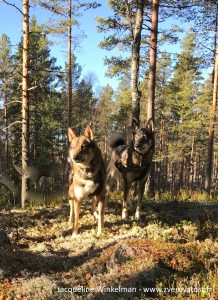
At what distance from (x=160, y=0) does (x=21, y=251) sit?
13754mm

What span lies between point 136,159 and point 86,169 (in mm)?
1849

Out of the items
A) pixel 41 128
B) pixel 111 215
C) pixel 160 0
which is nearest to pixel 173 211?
pixel 111 215

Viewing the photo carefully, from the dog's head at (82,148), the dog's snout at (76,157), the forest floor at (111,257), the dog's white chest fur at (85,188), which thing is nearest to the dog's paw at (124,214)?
the forest floor at (111,257)

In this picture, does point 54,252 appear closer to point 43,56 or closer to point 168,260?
point 168,260

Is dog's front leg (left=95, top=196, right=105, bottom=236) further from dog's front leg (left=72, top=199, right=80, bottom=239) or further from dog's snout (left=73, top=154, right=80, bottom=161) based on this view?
dog's snout (left=73, top=154, right=80, bottom=161)

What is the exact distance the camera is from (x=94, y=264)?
22.1 feet

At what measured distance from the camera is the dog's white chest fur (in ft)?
27.2

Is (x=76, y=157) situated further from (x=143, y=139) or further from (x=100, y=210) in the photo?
(x=143, y=139)

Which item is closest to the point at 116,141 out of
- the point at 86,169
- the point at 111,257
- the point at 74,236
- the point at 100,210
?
the point at 100,210

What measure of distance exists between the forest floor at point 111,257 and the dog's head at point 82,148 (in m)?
1.87

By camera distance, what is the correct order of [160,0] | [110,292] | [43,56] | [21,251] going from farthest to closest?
[43,56], [160,0], [21,251], [110,292]

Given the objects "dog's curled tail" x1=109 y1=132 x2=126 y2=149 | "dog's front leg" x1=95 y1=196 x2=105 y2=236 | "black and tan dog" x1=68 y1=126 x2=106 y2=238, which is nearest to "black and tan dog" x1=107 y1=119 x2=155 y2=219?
"dog's curled tail" x1=109 y1=132 x2=126 y2=149

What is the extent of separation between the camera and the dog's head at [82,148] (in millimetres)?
7871

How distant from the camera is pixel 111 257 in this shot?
21.5ft
